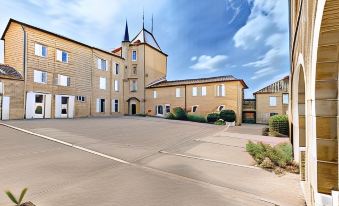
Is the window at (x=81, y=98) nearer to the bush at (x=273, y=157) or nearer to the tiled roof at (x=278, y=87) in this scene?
the bush at (x=273, y=157)

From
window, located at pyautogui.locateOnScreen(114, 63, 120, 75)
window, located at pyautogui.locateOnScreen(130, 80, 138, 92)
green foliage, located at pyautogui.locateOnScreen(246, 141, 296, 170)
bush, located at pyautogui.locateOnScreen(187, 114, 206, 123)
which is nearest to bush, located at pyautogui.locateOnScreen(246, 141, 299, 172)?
green foliage, located at pyautogui.locateOnScreen(246, 141, 296, 170)

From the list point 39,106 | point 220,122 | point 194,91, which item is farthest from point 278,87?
point 39,106

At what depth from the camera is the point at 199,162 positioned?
24.4 ft

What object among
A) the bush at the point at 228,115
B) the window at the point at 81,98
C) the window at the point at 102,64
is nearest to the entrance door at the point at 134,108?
the window at the point at 102,64

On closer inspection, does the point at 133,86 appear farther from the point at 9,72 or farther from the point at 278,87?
the point at 278,87

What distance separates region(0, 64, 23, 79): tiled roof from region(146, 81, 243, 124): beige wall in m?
18.2

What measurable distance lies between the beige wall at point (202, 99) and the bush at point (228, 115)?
132cm

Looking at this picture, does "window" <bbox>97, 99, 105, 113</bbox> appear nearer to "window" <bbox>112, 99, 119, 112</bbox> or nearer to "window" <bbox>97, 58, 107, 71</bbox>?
"window" <bbox>112, 99, 119, 112</bbox>

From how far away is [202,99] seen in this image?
92.2 feet

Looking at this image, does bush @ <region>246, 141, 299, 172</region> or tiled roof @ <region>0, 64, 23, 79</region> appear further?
tiled roof @ <region>0, 64, 23, 79</region>

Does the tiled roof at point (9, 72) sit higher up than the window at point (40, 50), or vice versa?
the window at point (40, 50)

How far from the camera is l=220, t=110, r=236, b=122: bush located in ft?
79.3

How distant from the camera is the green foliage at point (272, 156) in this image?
682cm

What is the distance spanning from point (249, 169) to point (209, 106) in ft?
68.9
